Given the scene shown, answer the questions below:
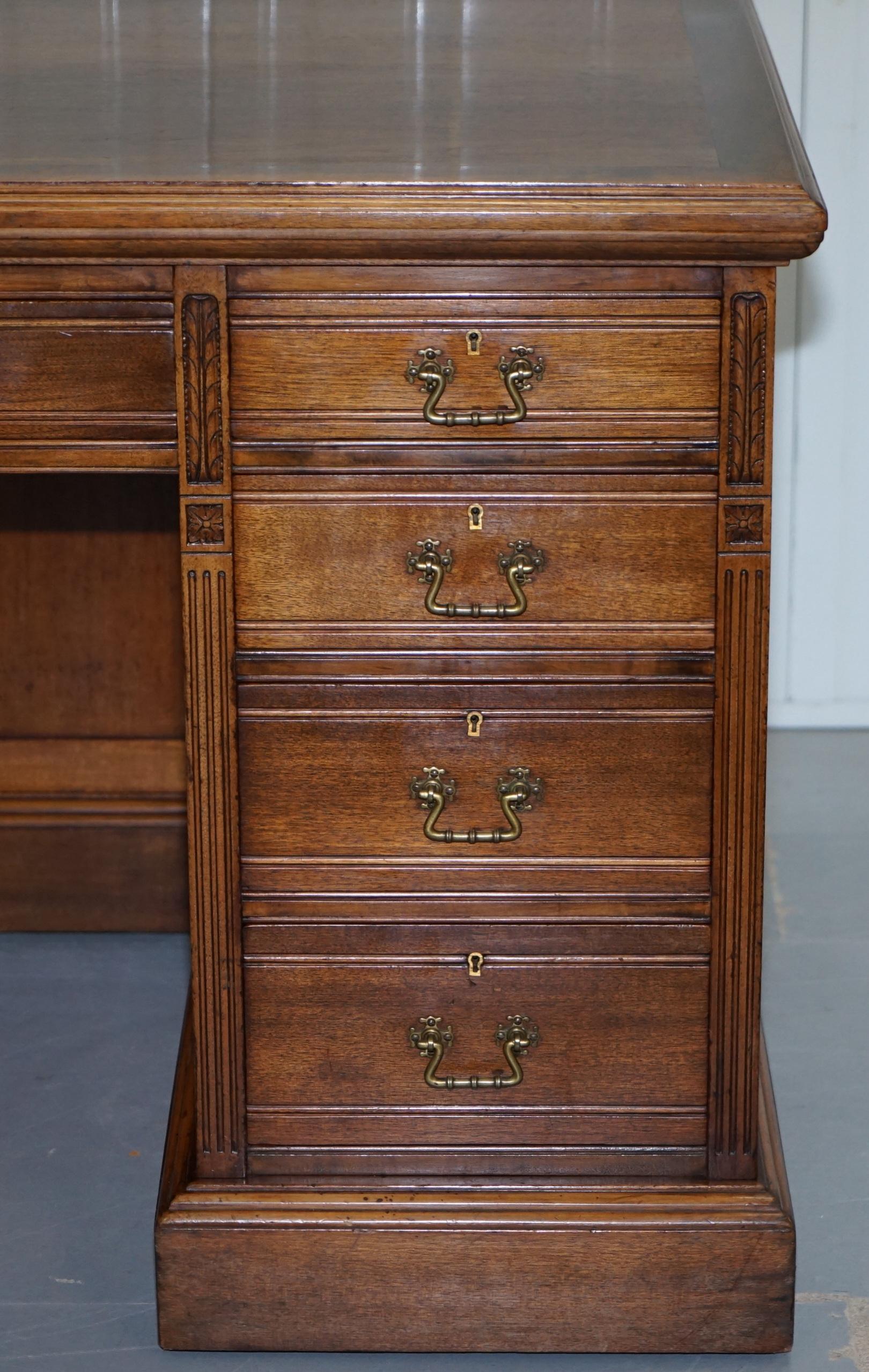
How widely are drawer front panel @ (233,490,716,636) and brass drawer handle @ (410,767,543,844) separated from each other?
15 cm

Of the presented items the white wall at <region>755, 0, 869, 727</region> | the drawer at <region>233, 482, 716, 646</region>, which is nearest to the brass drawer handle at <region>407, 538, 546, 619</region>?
the drawer at <region>233, 482, 716, 646</region>

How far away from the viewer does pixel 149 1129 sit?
88.0 inches

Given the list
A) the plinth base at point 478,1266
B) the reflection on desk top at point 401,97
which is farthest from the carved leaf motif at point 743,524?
the plinth base at point 478,1266

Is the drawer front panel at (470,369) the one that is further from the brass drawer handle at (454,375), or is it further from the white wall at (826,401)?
the white wall at (826,401)

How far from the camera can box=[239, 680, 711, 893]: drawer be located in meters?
1.74

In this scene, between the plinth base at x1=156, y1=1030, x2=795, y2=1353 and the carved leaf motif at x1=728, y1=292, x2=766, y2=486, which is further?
the plinth base at x1=156, y1=1030, x2=795, y2=1353

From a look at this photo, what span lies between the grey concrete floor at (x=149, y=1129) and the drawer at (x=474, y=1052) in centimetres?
23

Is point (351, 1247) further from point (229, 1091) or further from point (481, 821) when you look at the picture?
point (481, 821)

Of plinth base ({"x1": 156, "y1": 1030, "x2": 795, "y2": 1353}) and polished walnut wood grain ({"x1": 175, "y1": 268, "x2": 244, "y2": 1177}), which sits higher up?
polished walnut wood grain ({"x1": 175, "y1": 268, "x2": 244, "y2": 1177})

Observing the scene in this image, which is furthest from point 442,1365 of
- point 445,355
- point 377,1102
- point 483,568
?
point 445,355

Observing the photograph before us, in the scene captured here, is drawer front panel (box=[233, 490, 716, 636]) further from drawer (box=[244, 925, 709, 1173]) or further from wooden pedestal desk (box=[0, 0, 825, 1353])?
drawer (box=[244, 925, 709, 1173])

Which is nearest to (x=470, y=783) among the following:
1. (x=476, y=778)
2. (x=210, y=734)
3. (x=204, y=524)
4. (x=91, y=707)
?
(x=476, y=778)

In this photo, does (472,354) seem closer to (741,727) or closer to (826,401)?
(741,727)

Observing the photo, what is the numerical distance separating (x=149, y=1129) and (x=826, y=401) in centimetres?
213
